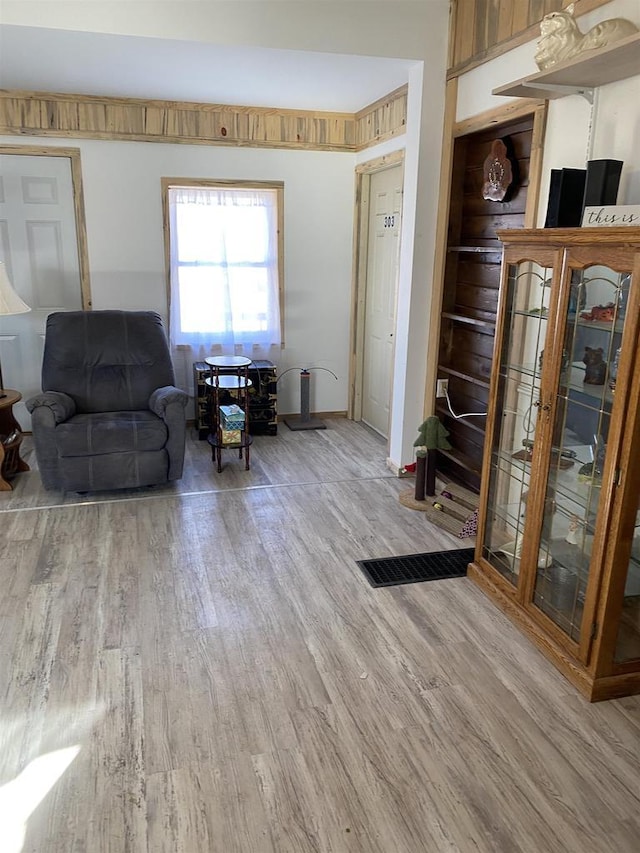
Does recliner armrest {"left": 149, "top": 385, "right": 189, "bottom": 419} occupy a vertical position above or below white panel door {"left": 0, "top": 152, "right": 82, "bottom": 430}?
below

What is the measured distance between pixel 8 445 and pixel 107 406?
24.9 inches

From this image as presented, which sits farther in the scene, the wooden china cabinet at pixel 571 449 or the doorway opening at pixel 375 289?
the doorway opening at pixel 375 289

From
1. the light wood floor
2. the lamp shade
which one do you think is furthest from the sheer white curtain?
Answer: the light wood floor

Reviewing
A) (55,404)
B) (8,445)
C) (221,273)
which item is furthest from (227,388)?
(8,445)

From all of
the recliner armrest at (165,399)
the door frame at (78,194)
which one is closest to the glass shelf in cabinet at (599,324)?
the recliner armrest at (165,399)

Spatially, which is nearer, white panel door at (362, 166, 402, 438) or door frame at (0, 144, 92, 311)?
door frame at (0, 144, 92, 311)

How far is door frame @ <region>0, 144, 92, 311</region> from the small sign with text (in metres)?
3.87

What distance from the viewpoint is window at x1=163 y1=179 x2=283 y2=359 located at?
507 centimetres

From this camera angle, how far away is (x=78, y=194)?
4855mm

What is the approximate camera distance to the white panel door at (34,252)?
4.75 meters

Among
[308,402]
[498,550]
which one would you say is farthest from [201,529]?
[308,402]

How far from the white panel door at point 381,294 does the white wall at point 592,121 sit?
1.54 m

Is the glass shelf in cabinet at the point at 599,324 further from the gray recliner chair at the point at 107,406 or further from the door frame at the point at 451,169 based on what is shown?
the gray recliner chair at the point at 107,406

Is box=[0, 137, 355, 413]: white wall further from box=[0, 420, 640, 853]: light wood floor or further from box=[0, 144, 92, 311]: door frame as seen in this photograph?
box=[0, 420, 640, 853]: light wood floor
